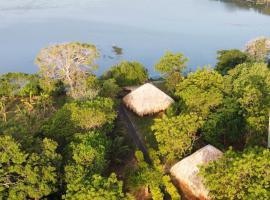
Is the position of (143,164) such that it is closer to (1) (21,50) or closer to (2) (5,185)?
(2) (5,185)

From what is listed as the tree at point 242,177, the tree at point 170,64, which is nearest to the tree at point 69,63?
the tree at point 170,64

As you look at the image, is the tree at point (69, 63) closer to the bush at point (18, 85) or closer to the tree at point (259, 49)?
the bush at point (18, 85)

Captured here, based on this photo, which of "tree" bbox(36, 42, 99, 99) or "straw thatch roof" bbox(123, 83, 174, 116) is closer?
"straw thatch roof" bbox(123, 83, 174, 116)

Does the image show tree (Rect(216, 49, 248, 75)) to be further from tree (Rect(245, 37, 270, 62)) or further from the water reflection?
the water reflection

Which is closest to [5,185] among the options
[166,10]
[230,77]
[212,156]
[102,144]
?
[102,144]

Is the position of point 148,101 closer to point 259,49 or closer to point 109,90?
point 109,90

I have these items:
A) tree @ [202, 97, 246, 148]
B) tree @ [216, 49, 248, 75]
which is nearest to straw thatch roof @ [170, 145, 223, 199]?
tree @ [202, 97, 246, 148]
